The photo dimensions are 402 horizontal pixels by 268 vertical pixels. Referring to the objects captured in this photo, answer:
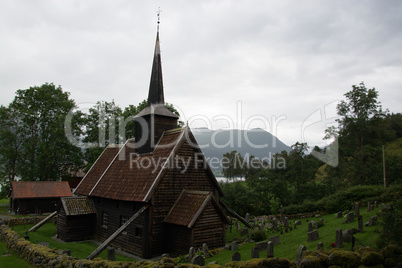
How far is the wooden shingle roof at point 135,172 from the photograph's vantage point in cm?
1847

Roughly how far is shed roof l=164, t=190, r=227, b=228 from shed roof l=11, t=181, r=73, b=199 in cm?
2913

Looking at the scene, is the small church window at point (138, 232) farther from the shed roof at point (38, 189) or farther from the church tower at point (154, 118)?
the shed roof at point (38, 189)

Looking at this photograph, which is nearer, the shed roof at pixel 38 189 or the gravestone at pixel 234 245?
the gravestone at pixel 234 245

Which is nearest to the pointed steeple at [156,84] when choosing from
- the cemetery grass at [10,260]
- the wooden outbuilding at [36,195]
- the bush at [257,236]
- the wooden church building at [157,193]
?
the wooden church building at [157,193]

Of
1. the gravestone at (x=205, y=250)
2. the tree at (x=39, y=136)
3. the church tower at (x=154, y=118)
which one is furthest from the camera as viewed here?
the tree at (x=39, y=136)

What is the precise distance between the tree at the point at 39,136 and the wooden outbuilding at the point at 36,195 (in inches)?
161

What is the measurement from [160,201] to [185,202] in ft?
5.29

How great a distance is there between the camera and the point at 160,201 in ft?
59.5

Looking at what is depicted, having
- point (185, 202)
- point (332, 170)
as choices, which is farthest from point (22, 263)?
point (332, 170)

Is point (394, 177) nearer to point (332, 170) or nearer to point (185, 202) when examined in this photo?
point (332, 170)

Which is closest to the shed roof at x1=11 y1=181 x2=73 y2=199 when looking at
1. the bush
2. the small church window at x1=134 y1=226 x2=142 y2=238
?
the small church window at x1=134 y1=226 x2=142 y2=238

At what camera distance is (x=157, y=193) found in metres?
18.1

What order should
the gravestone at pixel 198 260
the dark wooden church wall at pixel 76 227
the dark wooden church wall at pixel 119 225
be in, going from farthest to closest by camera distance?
1. the dark wooden church wall at pixel 76 227
2. the dark wooden church wall at pixel 119 225
3. the gravestone at pixel 198 260

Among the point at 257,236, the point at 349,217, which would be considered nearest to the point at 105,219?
the point at 257,236
